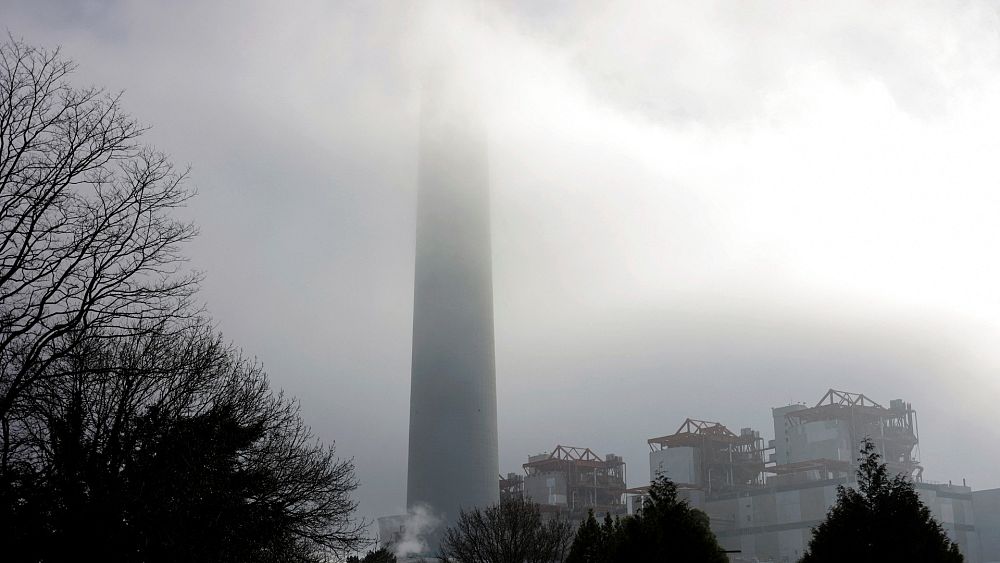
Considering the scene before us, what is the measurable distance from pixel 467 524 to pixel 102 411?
117ft

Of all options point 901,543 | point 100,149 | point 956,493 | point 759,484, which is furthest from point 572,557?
point 956,493

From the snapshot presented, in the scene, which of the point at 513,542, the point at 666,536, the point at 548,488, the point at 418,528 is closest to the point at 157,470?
the point at 666,536

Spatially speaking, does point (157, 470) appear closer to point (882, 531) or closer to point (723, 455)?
point (882, 531)

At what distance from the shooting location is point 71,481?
14977 millimetres

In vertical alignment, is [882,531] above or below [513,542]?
above

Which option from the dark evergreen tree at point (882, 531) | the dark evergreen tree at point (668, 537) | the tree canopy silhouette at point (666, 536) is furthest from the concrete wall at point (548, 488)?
the dark evergreen tree at point (882, 531)

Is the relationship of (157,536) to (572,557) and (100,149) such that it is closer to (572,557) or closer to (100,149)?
(100,149)

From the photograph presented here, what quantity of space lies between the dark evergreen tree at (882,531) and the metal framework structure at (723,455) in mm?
95108

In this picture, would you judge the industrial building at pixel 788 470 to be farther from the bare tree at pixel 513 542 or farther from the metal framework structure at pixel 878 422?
the bare tree at pixel 513 542

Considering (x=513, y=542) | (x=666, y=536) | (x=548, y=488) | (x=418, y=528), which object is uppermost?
(x=548, y=488)

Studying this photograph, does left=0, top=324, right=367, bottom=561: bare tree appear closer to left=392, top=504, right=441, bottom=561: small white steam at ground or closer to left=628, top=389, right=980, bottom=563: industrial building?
left=392, top=504, right=441, bottom=561: small white steam at ground

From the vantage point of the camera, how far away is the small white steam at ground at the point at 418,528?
7919 cm

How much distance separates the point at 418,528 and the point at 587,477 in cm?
4255

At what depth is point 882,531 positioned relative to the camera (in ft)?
65.6
